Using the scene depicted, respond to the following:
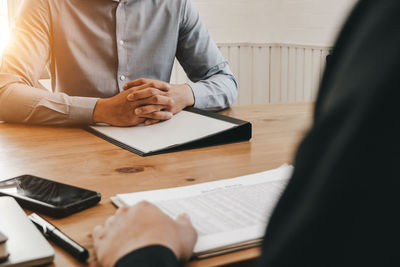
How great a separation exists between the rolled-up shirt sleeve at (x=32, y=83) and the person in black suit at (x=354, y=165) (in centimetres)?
102

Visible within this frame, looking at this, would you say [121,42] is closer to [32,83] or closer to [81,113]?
[32,83]

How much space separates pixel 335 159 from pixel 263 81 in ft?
11.5

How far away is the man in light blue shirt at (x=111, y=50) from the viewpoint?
1.44 meters

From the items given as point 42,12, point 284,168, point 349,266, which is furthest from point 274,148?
point 42,12

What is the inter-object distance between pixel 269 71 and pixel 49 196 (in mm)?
3100

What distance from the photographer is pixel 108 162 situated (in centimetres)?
90

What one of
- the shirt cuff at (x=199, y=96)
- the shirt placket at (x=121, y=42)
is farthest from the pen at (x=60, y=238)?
the shirt placket at (x=121, y=42)

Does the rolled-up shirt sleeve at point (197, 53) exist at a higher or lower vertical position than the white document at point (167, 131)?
higher

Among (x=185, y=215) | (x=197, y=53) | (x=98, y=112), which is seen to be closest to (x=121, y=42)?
(x=197, y=53)

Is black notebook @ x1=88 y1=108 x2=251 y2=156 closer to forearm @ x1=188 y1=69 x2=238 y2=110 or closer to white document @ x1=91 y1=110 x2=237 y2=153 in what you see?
white document @ x1=91 y1=110 x2=237 y2=153

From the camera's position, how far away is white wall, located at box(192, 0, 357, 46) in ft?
10.4

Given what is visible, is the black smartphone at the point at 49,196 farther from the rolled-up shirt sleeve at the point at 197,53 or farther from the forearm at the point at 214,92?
the rolled-up shirt sleeve at the point at 197,53

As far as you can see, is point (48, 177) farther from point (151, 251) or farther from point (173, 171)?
point (151, 251)

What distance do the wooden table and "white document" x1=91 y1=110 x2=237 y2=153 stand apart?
4 cm
